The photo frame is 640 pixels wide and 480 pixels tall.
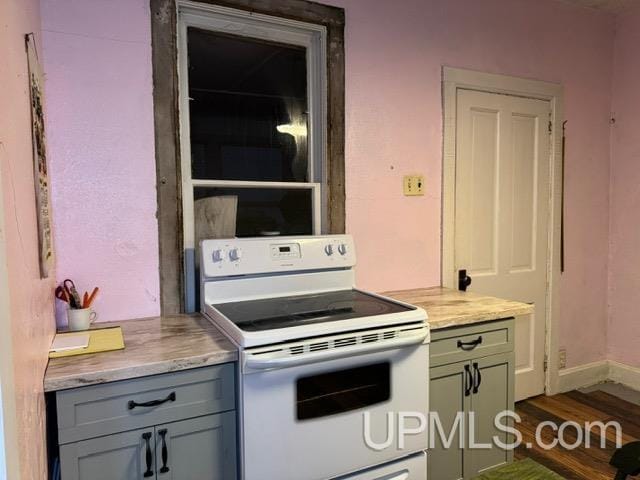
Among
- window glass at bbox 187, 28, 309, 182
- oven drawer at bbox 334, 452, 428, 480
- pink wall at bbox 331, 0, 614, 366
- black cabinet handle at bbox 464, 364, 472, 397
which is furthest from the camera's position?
pink wall at bbox 331, 0, 614, 366

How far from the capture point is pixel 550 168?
9.72ft

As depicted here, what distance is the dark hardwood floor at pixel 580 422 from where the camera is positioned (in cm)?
223

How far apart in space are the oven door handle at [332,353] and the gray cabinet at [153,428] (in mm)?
135

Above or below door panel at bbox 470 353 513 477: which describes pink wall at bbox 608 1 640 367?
above

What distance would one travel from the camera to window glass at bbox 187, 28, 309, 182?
2084mm

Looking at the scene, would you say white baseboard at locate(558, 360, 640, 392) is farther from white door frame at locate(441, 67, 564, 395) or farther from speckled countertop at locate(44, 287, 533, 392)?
speckled countertop at locate(44, 287, 533, 392)

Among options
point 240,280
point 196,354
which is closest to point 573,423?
point 240,280

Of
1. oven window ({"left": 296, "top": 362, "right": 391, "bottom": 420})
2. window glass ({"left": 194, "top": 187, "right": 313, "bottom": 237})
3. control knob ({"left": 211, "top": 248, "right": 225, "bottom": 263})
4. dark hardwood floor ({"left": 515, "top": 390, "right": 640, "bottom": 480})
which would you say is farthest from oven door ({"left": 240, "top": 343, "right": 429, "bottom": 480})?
dark hardwood floor ({"left": 515, "top": 390, "right": 640, "bottom": 480})

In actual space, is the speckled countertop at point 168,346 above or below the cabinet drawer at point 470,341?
above

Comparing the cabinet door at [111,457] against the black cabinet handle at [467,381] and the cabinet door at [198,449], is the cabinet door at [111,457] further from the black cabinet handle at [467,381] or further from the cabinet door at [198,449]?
the black cabinet handle at [467,381]

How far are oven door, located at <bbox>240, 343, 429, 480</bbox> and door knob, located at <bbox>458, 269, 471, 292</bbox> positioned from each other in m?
1.01

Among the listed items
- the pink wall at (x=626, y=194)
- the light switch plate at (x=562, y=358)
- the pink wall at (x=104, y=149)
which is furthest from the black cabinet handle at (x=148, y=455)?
the pink wall at (x=626, y=194)

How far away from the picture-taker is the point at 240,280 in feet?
6.25

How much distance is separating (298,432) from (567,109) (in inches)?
108
